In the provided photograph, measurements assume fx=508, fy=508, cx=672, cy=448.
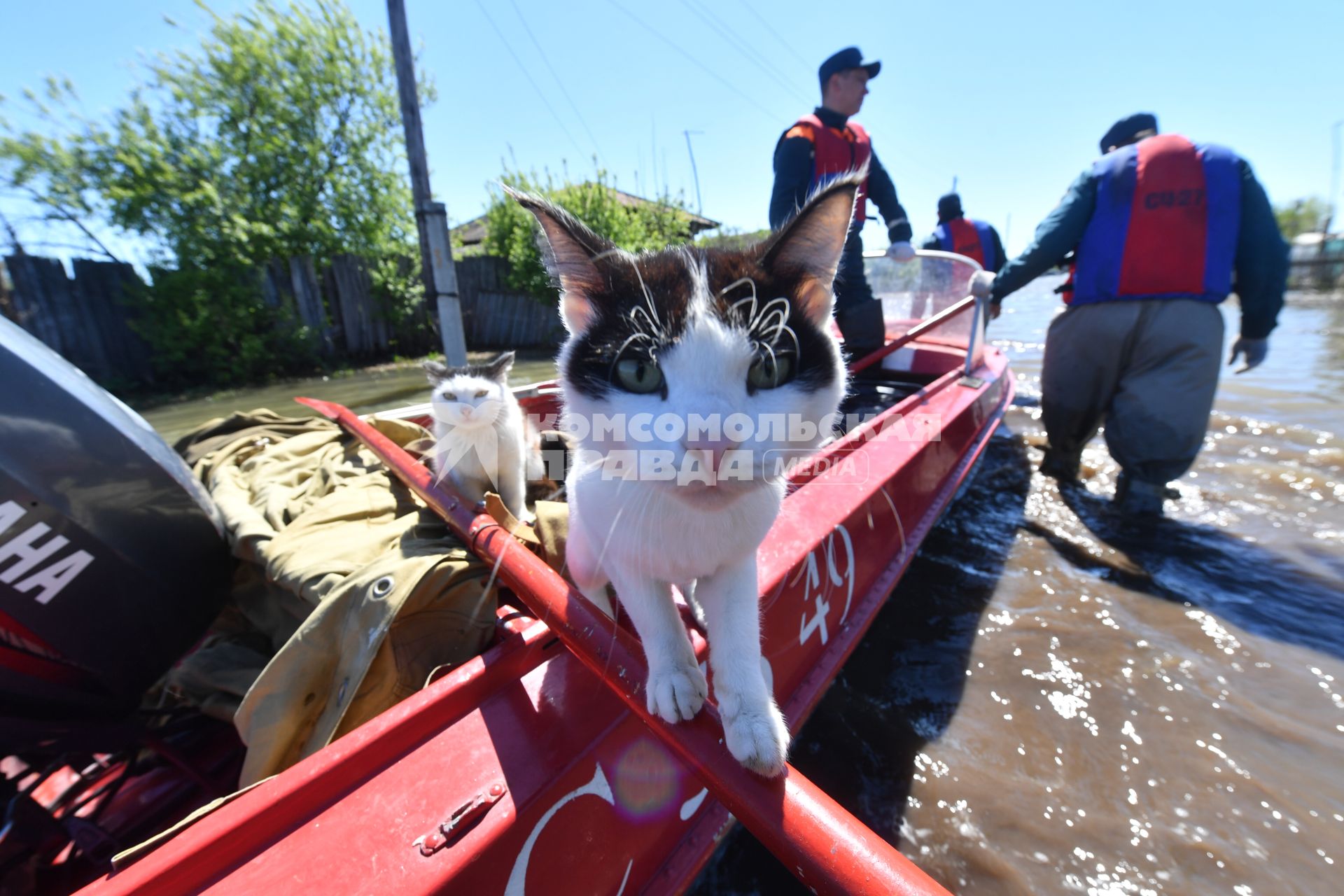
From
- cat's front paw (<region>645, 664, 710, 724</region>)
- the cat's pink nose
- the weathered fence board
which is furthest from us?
the weathered fence board

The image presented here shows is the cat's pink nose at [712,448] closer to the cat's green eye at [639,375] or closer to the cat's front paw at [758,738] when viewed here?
the cat's green eye at [639,375]

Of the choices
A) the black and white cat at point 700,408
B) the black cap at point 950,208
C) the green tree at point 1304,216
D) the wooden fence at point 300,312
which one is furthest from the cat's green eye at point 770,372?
the green tree at point 1304,216

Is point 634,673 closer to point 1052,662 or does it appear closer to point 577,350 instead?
point 577,350

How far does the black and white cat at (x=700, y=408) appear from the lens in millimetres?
786

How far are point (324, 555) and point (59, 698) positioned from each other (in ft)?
1.87

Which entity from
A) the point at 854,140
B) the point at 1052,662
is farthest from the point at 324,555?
the point at 854,140

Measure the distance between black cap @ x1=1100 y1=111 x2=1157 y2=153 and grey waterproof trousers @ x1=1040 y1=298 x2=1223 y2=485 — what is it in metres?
1.20

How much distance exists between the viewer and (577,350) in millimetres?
957

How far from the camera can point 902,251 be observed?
3.75m

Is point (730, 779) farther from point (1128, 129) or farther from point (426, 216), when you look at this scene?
point (426, 216)

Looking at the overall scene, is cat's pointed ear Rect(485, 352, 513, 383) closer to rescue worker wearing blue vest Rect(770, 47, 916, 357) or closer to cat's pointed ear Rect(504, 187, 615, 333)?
cat's pointed ear Rect(504, 187, 615, 333)

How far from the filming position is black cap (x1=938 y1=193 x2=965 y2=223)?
6273 millimetres

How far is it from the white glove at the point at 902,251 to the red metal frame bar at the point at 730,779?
3665 millimetres

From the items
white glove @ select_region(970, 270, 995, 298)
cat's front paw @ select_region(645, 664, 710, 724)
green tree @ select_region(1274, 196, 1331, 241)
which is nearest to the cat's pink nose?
cat's front paw @ select_region(645, 664, 710, 724)
